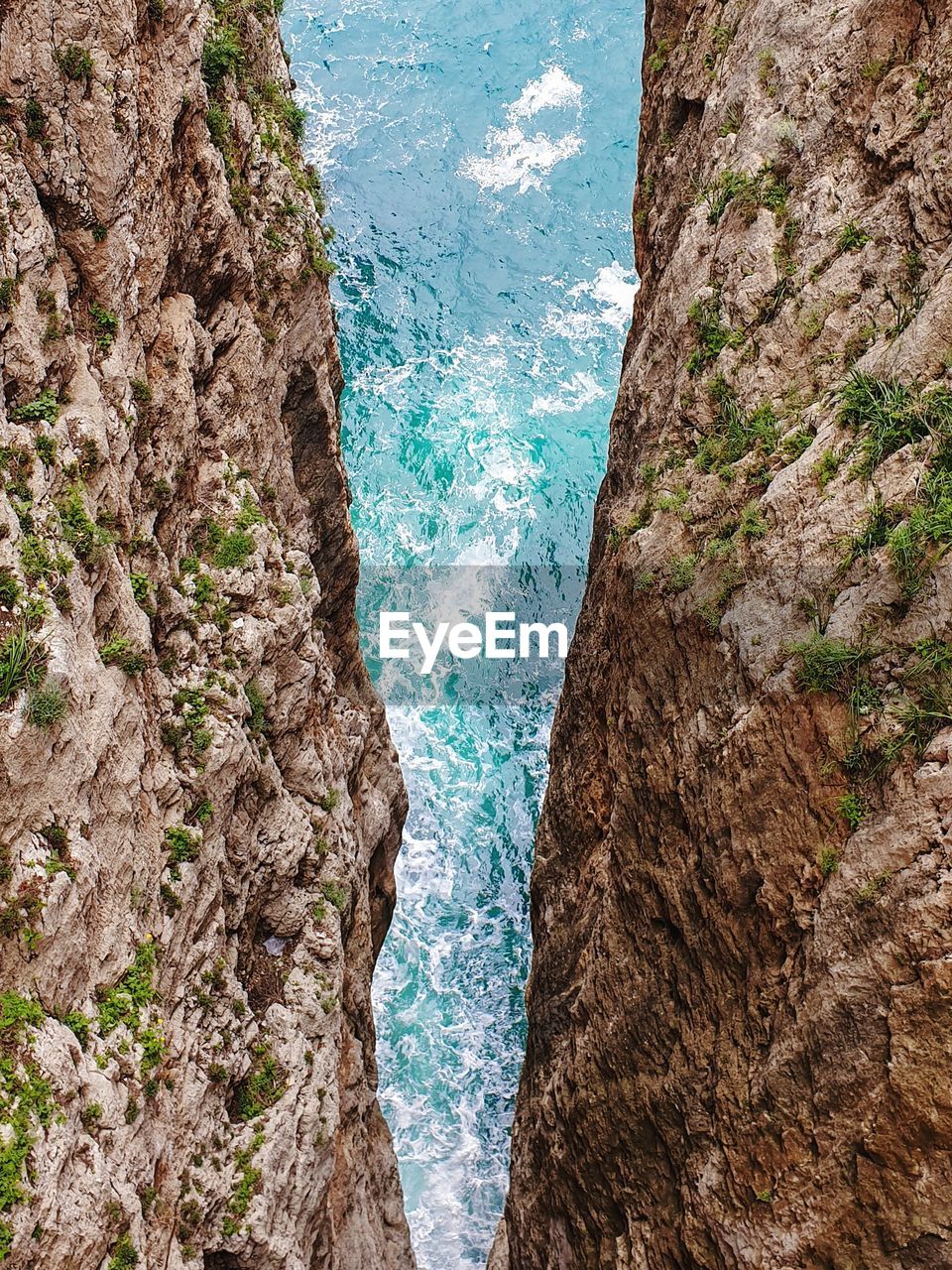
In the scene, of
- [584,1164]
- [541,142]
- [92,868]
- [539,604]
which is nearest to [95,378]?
[92,868]

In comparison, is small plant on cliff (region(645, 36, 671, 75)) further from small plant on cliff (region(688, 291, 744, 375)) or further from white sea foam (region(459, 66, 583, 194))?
white sea foam (region(459, 66, 583, 194))

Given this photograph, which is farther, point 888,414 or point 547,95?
point 547,95

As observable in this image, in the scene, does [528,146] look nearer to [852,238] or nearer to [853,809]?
[852,238]

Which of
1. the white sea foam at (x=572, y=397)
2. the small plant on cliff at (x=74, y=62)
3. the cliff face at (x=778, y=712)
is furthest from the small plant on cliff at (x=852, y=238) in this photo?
the white sea foam at (x=572, y=397)

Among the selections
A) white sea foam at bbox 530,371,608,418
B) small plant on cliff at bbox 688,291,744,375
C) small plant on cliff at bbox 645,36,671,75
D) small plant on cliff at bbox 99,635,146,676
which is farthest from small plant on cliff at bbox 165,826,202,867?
white sea foam at bbox 530,371,608,418

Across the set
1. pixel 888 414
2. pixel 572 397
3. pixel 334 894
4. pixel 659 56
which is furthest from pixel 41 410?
pixel 572 397

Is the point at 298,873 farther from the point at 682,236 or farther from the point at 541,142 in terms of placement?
the point at 541,142
